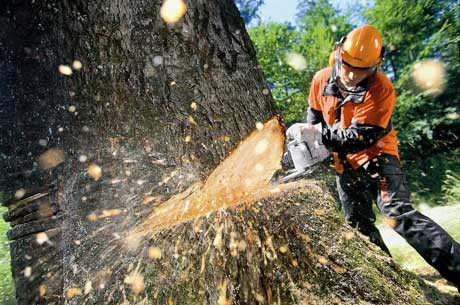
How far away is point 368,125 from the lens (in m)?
2.28

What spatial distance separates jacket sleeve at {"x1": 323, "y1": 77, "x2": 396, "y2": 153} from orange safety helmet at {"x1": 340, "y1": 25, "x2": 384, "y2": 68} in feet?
0.63

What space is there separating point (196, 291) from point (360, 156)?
1.77 meters

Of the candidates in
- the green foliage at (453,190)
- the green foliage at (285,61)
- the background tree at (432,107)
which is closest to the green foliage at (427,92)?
the background tree at (432,107)

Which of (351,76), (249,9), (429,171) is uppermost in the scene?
(249,9)

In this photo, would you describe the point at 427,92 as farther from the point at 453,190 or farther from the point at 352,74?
the point at 352,74

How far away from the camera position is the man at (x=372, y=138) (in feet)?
6.79

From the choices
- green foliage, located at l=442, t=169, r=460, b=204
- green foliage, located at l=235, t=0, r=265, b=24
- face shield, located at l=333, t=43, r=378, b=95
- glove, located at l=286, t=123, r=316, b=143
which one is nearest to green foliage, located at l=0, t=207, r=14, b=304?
glove, located at l=286, t=123, r=316, b=143

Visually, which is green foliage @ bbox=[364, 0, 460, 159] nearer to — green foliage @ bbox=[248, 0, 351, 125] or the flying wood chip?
green foliage @ bbox=[248, 0, 351, 125]

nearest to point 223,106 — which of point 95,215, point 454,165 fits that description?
point 95,215

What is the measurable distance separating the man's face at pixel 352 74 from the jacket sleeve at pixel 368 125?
12cm

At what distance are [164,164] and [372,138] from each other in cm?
163

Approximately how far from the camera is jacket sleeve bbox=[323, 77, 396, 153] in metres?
2.27

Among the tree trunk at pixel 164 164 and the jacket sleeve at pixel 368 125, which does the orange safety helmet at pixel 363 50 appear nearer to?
the jacket sleeve at pixel 368 125

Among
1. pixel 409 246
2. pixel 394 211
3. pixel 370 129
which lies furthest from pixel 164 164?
pixel 409 246
